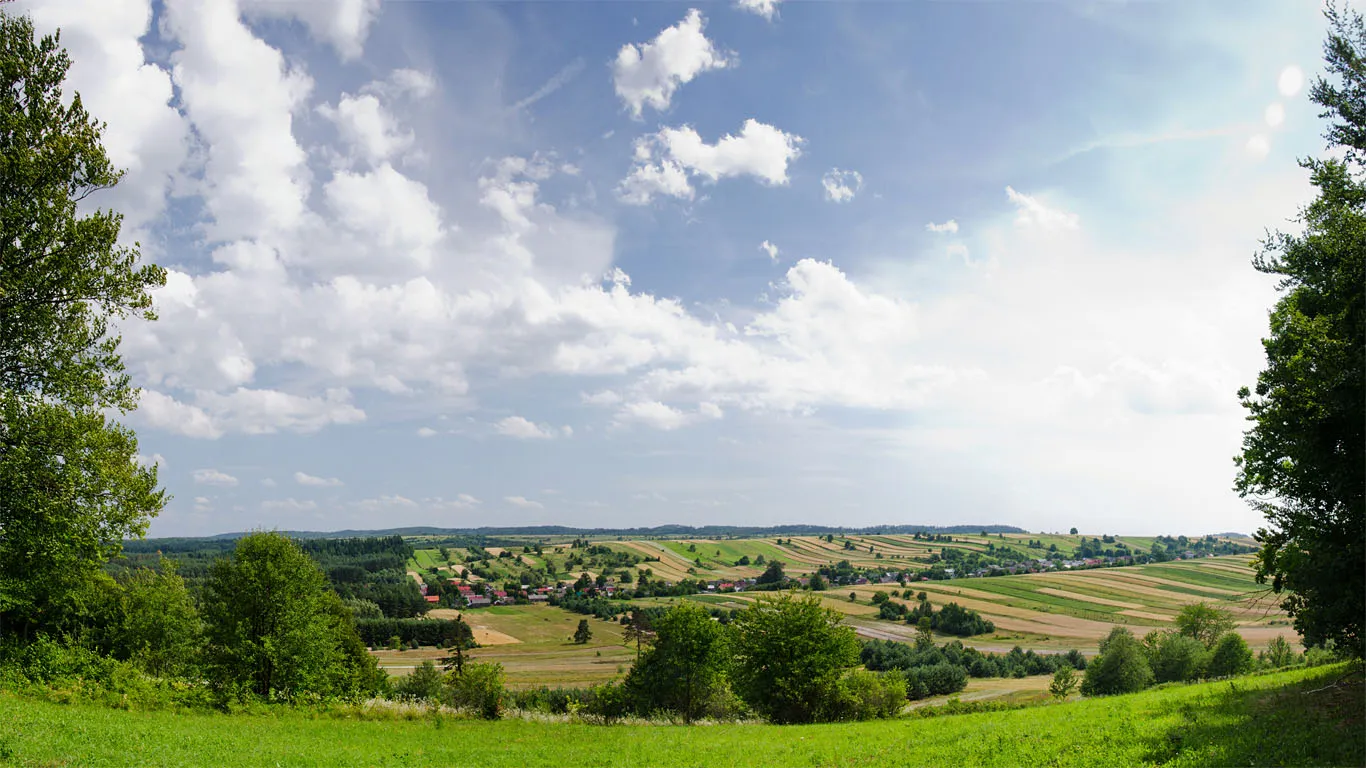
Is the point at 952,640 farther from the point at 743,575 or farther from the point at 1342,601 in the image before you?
the point at 1342,601

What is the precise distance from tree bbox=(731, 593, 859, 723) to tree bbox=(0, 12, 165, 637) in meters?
34.4

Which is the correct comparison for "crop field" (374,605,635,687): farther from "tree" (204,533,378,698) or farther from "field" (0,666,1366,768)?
"field" (0,666,1366,768)

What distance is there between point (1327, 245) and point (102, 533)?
115 feet

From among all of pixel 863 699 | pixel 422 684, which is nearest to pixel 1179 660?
pixel 863 699

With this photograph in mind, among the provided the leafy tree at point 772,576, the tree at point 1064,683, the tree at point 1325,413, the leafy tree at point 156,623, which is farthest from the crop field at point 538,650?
the tree at point 1325,413

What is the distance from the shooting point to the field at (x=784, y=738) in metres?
14.7

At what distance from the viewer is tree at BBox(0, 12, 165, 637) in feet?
55.4

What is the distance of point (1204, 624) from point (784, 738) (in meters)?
76.4

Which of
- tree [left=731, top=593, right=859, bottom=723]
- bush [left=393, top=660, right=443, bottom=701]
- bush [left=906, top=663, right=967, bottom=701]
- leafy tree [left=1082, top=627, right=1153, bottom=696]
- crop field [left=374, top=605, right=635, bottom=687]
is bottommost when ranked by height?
crop field [left=374, top=605, right=635, bottom=687]

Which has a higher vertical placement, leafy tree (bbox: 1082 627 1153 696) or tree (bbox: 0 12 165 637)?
tree (bbox: 0 12 165 637)

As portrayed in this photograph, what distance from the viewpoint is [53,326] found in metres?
17.7

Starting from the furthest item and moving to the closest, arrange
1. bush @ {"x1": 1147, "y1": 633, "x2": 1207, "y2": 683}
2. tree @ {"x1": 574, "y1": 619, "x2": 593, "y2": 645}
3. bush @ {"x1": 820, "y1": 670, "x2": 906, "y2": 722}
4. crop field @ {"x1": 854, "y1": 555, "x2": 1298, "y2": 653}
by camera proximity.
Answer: tree @ {"x1": 574, "y1": 619, "x2": 593, "y2": 645}, crop field @ {"x1": 854, "y1": 555, "x2": 1298, "y2": 653}, bush @ {"x1": 1147, "y1": 633, "x2": 1207, "y2": 683}, bush @ {"x1": 820, "y1": 670, "x2": 906, "y2": 722}

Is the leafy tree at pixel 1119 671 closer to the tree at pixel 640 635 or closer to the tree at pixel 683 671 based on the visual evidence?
the tree at pixel 683 671

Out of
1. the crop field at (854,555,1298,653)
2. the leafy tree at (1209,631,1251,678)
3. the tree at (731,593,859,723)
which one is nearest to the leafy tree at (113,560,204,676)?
the tree at (731,593,859,723)
